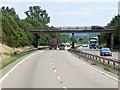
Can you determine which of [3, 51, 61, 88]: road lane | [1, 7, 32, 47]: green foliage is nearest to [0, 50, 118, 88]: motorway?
[3, 51, 61, 88]: road lane

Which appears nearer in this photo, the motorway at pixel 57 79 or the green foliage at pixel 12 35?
the motorway at pixel 57 79

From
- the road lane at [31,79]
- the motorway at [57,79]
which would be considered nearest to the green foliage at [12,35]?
the motorway at [57,79]

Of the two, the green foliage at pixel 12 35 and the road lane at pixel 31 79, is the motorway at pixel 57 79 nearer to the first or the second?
the road lane at pixel 31 79

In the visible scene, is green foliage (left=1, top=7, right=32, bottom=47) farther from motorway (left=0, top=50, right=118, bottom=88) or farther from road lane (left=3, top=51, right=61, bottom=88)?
road lane (left=3, top=51, right=61, bottom=88)

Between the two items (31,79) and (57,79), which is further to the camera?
(57,79)

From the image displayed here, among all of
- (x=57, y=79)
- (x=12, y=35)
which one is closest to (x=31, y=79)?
(x=57, y=79)

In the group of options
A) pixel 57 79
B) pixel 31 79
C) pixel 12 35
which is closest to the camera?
pixel 31 79

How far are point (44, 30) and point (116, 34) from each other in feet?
75.6

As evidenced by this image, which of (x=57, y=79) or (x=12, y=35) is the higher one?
(x=12, y=35)

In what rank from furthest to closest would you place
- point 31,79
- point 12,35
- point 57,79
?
point 12,35 → point 57,79 → point 31,79

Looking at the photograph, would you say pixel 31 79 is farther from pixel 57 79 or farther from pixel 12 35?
pixel 12 35

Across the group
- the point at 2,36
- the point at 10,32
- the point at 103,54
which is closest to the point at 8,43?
the point at 2,36

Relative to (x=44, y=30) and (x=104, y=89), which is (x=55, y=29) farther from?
(x=104, y=89)

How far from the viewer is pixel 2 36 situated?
326 ft
